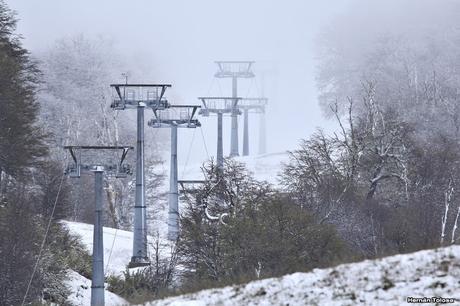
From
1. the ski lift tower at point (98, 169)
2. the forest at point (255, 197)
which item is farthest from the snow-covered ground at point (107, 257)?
the ski lift tower at point (98, 169)

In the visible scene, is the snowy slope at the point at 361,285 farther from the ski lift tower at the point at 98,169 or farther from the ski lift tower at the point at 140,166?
the ski lift tower at the point at 140,166

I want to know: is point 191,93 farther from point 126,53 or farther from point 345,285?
point 345,285

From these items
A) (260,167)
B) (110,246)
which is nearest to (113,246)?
(110,246)

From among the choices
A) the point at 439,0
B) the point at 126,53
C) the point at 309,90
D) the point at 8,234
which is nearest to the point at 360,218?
the point at 8,234

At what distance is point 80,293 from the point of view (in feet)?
142

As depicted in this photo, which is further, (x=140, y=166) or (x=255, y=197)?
(x=140, y=166)

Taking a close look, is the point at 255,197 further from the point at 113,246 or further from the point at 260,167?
the point at 260,167

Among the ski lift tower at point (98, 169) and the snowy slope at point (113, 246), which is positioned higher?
the ski lift tower at point (98, 169)

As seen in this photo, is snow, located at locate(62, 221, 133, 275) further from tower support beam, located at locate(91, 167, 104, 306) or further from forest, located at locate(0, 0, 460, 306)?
tower support beam, located at locate(91, 167, 104, 306)

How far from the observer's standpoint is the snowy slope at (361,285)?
15992mm

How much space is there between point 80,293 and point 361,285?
1099 inches

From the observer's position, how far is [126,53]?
114 m

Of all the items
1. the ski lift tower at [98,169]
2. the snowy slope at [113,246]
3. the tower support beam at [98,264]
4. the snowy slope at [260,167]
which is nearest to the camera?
the tower support beam at [98,264]

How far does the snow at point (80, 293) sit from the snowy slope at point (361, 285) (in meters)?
24.2
